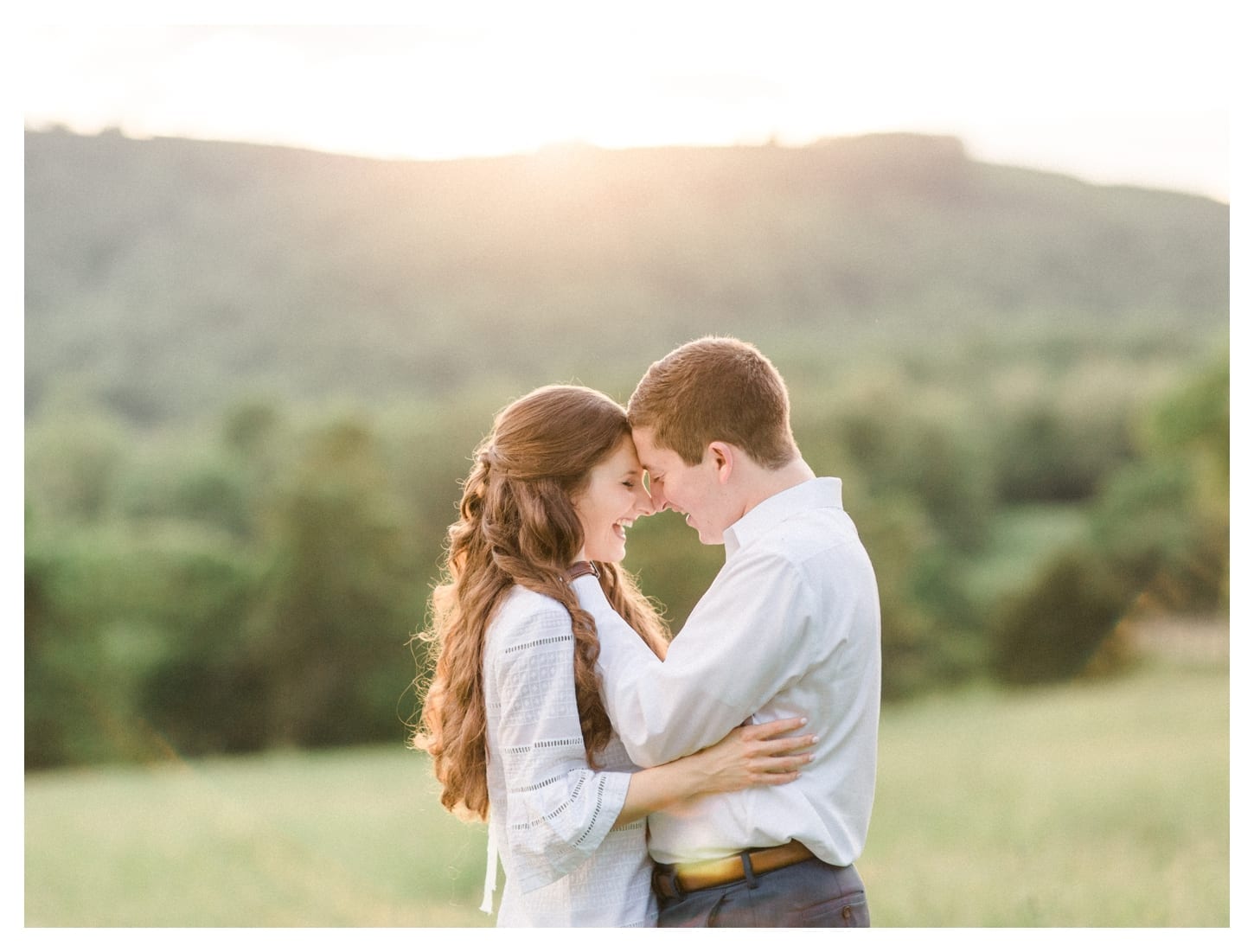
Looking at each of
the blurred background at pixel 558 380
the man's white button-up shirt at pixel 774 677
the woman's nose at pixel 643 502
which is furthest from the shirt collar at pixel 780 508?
the blurred background at pixel 558 380

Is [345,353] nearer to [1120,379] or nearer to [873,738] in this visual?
[1120,379]

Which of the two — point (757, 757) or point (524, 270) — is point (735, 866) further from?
point (524, 270)

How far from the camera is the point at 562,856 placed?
8.91 feet

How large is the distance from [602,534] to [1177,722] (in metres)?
18.5

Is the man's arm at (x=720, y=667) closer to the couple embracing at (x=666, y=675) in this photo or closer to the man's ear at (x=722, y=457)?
the couple embracing at (x=666, y=675)

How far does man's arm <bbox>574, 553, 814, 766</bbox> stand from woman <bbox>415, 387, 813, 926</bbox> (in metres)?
0.09

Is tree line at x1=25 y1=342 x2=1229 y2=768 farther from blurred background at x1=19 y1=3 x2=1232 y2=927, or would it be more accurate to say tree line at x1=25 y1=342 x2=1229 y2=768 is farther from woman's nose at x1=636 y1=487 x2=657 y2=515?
woman's nose at x1=636 y1=487 x2=657 y2=515

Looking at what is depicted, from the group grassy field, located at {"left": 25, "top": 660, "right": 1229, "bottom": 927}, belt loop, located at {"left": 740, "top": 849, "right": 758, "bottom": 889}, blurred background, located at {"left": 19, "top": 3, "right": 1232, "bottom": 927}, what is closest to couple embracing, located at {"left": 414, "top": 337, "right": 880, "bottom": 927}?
belt loop, located at {"left": 740, "top": 849, "right": 758, "bottom": 889}

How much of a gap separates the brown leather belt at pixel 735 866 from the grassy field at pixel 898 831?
3338 millimetres

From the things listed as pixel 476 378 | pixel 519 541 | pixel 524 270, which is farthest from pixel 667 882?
pixel 476 378

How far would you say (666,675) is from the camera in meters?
2.57
